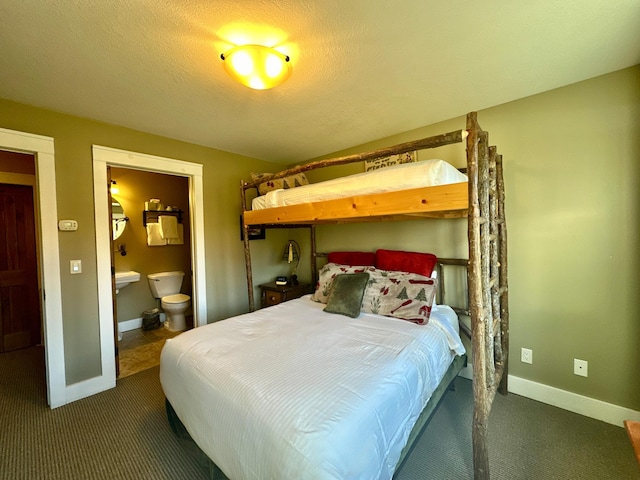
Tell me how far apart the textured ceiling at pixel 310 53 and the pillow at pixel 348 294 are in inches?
58.0

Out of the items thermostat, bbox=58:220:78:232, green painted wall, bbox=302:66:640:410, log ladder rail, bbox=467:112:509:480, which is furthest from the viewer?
thermostat, bbox=58:220:78:232

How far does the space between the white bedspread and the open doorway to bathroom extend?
100 inches

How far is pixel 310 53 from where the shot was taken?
5.15ft

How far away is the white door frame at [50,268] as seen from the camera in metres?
2.11

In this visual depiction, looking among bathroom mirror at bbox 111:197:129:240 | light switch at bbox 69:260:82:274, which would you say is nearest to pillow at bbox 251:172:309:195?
light switch at bbox 69:260:82:274

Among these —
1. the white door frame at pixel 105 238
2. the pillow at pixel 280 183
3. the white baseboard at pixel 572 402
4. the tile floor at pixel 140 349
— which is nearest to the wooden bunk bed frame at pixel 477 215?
the white baseboard at pixel 572 402

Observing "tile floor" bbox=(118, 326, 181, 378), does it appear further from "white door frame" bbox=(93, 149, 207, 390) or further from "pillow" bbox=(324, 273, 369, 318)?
"pillow" bbox=(324, 273, 369, 318)

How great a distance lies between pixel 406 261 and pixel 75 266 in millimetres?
2937

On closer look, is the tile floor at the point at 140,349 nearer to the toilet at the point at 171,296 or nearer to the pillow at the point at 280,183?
the toilet at the point at 171,296

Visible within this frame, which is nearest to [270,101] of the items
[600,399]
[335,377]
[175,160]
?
[175,160]

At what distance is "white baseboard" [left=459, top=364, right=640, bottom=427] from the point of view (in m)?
1.82

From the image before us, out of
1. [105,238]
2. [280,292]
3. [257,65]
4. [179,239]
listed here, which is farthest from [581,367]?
[179,239]

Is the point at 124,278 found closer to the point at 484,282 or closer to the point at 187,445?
the point at 187,445

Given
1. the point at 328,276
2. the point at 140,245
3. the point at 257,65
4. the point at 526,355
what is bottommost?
the point at 526,355
